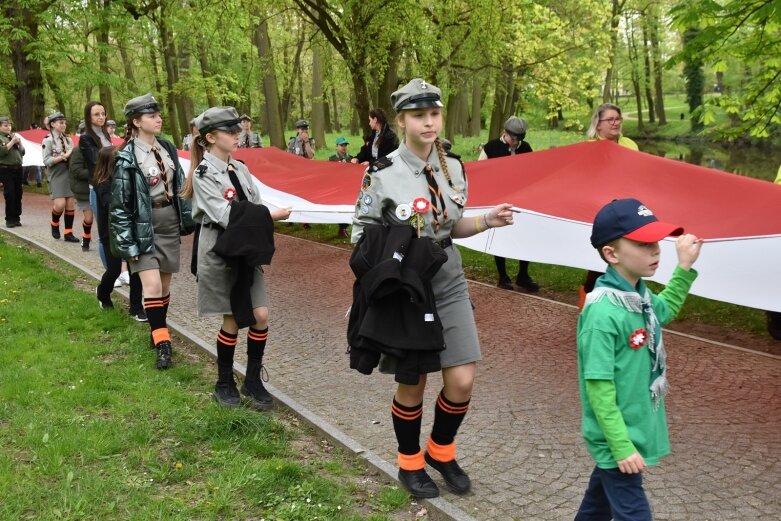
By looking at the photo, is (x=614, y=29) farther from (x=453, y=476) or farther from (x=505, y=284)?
(x=453, y=476)

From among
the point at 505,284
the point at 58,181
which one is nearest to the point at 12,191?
the point at 58,181

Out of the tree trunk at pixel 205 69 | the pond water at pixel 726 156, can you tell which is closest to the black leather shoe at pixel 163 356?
the tree trunk at pixel 205 69

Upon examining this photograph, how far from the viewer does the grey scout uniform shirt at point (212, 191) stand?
5.07 metres

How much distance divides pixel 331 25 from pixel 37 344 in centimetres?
1072

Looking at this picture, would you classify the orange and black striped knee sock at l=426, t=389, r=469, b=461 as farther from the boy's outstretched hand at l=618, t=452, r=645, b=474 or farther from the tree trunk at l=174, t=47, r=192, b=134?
the tree trunk at l=174, t=47, r=192, b=134

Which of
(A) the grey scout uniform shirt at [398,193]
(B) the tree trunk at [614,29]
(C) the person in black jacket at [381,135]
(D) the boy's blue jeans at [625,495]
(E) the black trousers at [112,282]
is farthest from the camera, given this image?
(B) the tree trunk at [614,29]

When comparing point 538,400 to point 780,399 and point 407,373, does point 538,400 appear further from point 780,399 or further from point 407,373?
point 407,373

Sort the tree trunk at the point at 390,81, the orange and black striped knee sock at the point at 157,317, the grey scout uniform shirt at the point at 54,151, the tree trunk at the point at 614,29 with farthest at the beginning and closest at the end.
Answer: the tree trunk at the point at 614,29 → the tree trunk at the point at 390,81 → the grey scout uniform shirt at the point at 54,151 → the orange and black striped knee sock at the point at 157,317

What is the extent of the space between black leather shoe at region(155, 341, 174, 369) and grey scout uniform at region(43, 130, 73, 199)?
6.96 metres

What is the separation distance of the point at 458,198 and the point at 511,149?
562 centimetres

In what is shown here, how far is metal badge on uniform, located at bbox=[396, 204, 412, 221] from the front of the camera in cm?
375

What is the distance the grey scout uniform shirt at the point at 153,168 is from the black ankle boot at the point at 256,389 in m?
1.74

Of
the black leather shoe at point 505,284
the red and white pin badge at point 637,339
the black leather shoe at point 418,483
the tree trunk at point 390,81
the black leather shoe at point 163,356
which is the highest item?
the tree trunk at point 390,81

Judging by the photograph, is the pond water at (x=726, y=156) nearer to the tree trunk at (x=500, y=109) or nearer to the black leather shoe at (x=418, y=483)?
the tree trunk at (x=500, y=109)
